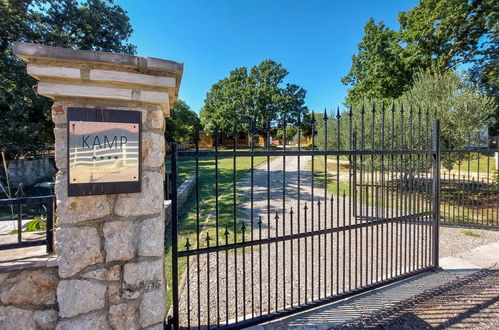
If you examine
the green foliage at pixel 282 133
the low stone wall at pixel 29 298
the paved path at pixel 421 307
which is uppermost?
the green foliage at pixel 282 133

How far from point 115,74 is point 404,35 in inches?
543

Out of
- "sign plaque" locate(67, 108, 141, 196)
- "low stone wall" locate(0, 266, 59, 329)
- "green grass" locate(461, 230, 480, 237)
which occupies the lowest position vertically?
"green grass" locate(461, 230, 480, 237)

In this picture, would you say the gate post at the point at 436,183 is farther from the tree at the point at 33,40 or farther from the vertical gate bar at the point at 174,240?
the tree at the point at 33,40

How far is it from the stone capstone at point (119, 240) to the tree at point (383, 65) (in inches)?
504

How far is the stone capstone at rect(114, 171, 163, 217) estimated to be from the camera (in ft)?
5.08

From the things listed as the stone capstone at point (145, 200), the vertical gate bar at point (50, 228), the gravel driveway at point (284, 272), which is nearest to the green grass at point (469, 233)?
the gravel driveway at point (284, 272)

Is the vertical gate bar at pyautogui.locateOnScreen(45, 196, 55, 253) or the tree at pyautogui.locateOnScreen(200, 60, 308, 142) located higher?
the tree at pyautogui.locateOnScreen(200, 60, 308, 142)

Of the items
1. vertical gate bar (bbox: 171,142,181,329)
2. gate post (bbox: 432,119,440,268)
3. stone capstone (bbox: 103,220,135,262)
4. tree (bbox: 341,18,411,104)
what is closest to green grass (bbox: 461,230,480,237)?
gate post (bbox: 432,119,440,268)

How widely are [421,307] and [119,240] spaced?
10.4ft

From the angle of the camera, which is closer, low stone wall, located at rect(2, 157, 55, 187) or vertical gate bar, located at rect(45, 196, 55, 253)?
vertical gate bar, located at rect(45, 196, 55, 253)

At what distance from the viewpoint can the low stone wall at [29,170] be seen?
8.59 meters

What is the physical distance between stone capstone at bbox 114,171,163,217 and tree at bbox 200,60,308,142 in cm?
2428

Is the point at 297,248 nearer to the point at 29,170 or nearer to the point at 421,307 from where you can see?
the point at 421,307

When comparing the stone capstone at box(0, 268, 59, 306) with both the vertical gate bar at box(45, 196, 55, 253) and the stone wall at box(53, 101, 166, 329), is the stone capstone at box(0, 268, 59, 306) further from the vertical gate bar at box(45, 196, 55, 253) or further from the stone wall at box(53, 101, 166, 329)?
the vertical gate bar at box(45, 196, 55, 253)
